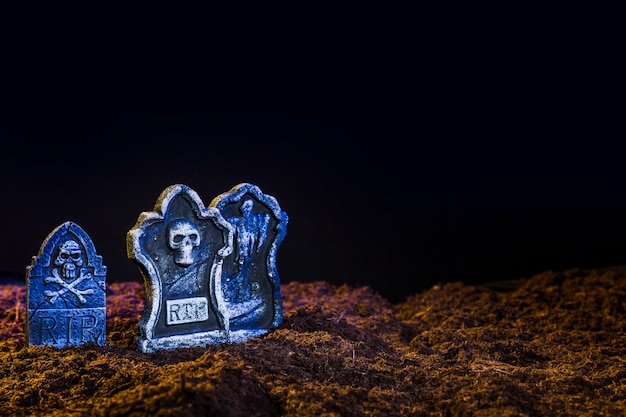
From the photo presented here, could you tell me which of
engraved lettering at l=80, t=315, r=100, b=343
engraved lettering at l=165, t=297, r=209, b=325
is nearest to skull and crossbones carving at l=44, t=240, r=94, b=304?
engraved lettering at l=80, t=315, r=100, b=343

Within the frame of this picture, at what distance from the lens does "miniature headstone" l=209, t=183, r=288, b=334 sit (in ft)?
15.5

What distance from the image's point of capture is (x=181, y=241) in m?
4.32

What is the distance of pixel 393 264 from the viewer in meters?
7.79

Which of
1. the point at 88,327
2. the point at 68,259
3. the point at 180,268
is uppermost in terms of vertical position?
the point at 68,259

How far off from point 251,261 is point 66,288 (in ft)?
4.58

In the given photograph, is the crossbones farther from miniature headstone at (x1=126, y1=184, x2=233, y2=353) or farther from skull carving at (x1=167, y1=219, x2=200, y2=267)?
skull carving at (x1=167, y1=219, x2=200, y2=267)

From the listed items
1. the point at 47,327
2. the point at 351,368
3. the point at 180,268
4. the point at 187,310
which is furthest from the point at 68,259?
the point at 351,368

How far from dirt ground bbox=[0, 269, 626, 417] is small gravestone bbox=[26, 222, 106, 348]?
192 mm

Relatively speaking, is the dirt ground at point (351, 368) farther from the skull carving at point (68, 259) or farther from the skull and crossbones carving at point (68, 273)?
the skull carving at point (68, 259)

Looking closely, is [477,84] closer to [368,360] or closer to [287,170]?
[287,170]

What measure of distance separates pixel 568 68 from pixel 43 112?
22.4 ft

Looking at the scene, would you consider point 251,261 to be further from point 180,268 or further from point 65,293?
point 65,293

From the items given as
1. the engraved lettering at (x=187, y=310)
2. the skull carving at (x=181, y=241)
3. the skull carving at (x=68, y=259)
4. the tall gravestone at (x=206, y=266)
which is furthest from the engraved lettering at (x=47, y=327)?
the skull carving at (x=181, y=241)

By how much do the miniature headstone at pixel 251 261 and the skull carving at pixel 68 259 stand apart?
1.06m
